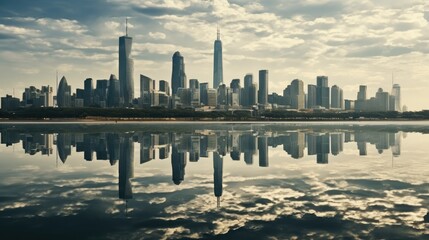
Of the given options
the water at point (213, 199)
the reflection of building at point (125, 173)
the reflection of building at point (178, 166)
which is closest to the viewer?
the water at point (213, 199)

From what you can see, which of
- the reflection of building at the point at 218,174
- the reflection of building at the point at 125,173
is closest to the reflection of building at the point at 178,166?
the reflection of building at the point at 218,174

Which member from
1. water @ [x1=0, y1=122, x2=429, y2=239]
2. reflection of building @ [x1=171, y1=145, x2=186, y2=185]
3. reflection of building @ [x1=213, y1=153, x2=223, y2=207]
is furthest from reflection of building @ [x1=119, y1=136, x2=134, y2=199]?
reflection of building @ [x1=213, y1=153, x2=223, y2=207]

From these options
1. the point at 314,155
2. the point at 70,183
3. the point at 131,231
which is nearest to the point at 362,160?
the point at 314,155

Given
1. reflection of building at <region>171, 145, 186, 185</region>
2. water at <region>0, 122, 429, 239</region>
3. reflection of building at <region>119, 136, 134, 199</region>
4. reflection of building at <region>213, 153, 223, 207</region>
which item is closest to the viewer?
water at <region>0, 122, 429, 239</region>

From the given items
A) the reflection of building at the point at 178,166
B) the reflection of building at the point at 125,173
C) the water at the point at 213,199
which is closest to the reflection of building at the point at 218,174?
the water at the point at 213,199

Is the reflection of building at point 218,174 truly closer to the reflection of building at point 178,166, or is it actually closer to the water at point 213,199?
the water at point 213,199

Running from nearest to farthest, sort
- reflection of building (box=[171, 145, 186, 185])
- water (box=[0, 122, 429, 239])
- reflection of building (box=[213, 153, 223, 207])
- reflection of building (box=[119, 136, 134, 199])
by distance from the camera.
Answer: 1. water (box=[0, 122, 429, 239])
2. reflection of building (box=[119, 136, 134, 199])
3. reflection of building (box=[213, 153, 223, 207])
4. reflection of building (box=[171, 145, 186, 185])

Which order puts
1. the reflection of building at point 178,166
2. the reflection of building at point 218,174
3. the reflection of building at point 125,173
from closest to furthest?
the reflection of building at point 125,173 < the reflection of building at point 218,174 < the reflection of building at point 178,166

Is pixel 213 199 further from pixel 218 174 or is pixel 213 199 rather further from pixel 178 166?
pixel 178 166

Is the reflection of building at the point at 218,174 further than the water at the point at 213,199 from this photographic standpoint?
Yes

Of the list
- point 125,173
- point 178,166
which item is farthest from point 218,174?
point 125,173

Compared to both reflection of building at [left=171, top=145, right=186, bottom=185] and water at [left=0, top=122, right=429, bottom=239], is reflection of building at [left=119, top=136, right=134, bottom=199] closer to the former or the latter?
water at [left=0, top=122, right=429, bottom=239]
